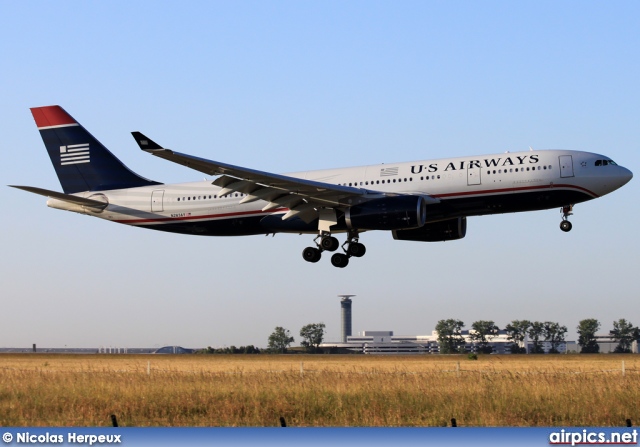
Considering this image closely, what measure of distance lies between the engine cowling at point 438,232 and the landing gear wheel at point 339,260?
9.34ft

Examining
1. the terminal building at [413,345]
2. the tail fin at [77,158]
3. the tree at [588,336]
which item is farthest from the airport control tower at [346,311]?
the tail fin at [77,158]

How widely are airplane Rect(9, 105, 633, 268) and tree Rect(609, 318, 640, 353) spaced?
47.5 m

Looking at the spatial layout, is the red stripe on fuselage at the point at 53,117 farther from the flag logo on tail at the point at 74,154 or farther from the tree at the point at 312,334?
the tree at the point at 312,334

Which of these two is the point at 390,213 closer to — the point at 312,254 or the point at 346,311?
the point at 312,254

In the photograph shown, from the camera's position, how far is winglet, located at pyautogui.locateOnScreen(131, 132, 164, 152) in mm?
34531

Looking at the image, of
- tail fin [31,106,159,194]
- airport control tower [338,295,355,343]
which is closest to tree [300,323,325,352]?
tail fin [31,106,159,194]

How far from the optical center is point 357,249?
44.3 m

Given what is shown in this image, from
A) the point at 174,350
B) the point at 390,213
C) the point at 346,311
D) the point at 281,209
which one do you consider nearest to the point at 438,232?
the point at 390,213

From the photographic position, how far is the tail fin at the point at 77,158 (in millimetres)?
48469

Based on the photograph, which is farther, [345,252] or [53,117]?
[53,117]

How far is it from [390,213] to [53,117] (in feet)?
72.2

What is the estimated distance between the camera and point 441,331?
Result: 120375 millimetres

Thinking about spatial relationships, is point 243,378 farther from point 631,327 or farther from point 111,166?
point 631,327

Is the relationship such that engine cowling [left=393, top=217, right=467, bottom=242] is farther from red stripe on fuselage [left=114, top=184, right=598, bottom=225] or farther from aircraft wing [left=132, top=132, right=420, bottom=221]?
aircraft wing [left=132, top=132, right=420, bottom=221]
